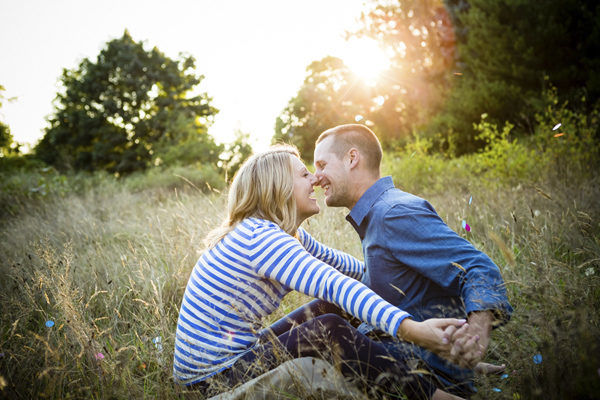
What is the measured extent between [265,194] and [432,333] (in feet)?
3.68

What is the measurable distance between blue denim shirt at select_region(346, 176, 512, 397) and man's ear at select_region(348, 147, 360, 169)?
10.9 inches

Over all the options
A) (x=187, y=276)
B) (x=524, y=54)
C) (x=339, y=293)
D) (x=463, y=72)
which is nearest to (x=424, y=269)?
(x=339, y=293)

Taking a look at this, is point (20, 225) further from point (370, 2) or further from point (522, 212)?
point (370, 2)

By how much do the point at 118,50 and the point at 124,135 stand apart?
6.21 metres

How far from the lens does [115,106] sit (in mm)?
24609

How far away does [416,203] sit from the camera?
192cm

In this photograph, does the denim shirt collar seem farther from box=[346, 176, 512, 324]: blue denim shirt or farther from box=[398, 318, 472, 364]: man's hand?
box=[398, 318, 472, 364]: man's hand

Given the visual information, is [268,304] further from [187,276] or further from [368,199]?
[187,276]

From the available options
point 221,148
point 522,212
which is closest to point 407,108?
point 221,148

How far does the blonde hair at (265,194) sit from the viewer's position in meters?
2.07

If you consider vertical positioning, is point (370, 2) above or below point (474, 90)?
above

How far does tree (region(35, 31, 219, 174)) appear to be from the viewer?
24391 millimetres

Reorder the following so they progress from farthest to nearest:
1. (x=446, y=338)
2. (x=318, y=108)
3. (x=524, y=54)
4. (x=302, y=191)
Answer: (x=318, y=108), (x=524, y=54), (x=302, y=191), (x=446, y=338)

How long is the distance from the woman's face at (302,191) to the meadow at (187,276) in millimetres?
942
